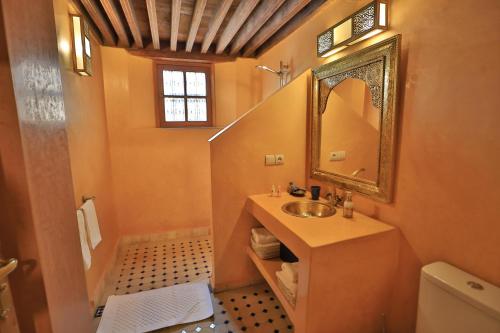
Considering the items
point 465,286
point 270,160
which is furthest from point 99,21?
point 465,286

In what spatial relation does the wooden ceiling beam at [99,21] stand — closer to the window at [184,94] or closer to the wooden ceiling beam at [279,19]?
the window at [184,94]

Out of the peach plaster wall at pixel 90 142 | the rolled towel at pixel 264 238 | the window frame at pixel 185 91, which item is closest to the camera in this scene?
the peach plaster wall at pixel 90 142

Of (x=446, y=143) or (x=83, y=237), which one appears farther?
(x=83, y=237)

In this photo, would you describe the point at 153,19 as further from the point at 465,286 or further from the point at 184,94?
the point at 465,286

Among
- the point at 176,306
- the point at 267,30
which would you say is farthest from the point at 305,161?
the point at 176,306

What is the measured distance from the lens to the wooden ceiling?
198 centimetres

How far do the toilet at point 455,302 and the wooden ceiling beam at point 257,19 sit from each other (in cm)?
206

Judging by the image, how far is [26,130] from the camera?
652 mm

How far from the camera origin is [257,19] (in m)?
2.21

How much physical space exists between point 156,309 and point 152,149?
1.83 m

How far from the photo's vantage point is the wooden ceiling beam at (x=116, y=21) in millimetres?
1891

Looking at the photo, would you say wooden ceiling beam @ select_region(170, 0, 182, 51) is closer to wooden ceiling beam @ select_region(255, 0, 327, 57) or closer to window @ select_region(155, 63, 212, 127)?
window @ select_region(155, 63, 212, 127)

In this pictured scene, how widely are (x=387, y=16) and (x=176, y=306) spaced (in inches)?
102

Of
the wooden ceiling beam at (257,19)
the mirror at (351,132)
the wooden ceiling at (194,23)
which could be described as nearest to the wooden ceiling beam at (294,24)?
the wooden ceiling at (194,23)
